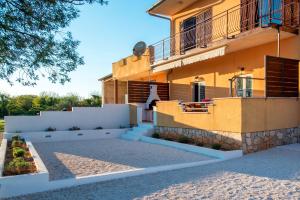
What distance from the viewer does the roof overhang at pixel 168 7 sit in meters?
25.2

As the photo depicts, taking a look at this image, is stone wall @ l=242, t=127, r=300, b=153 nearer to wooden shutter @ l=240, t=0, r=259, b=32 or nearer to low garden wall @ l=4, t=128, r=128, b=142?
wooden shutter @ l=240, t=0, r=259, b=32

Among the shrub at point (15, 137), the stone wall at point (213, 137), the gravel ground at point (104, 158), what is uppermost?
the stone wall at point (213, 137)

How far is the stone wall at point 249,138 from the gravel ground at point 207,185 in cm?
226

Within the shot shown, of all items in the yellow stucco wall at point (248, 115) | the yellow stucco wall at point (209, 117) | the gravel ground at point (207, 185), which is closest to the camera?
the gravel ground at point (207, 185)

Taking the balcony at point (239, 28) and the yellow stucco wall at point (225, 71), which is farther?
the yellow stucco wall at point (225, 71)

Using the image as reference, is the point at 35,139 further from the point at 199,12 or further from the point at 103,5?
the point at 199,12

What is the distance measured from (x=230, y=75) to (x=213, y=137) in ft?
21.8

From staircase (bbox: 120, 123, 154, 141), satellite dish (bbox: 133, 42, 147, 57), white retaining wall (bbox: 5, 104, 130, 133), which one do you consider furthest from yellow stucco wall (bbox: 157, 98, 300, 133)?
satellite dish (bbox: 133, 42, 147, 57)

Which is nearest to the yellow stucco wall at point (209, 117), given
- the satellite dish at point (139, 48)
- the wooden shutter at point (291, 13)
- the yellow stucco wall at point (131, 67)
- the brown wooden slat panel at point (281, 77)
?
the brown wooden slat panel at point (281, 77)

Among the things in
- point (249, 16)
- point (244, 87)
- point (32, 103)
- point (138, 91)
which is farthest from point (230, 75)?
point (32, 103)

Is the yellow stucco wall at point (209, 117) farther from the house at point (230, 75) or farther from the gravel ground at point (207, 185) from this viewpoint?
the gravel ground at point (207, 185)

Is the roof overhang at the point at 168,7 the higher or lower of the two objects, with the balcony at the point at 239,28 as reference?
higher

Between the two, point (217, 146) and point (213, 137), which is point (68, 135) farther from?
point (217, 146)

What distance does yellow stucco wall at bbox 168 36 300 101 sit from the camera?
17797mm
